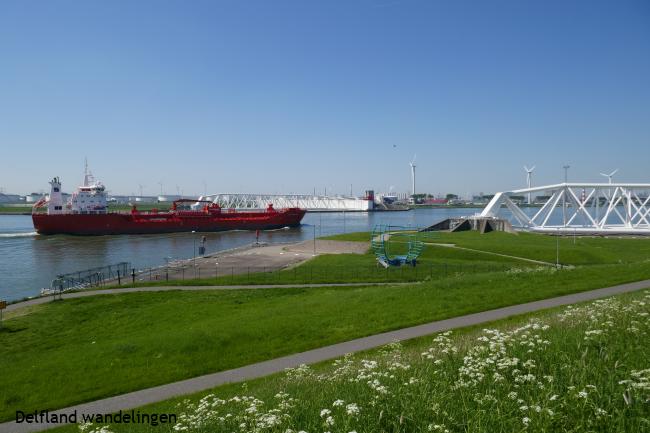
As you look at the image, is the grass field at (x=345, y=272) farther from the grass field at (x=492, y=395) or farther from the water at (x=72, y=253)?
the grass field at (x=492, y=395)

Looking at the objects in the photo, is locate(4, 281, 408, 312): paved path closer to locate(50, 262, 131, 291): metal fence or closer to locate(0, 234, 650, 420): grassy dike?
locate(0, 234, 650, 420): grassy dike

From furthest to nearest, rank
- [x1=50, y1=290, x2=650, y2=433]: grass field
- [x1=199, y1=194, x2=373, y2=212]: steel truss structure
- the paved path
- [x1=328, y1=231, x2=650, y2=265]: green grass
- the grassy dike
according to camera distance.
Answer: [x1=199, y1=194, x2=373, y2=212]: steel truss structure
[x1=328, y1=231, x2=650, y2=265]: green grass
the paved path
the grassy dike
[x1=50, y1=290, x2=650, y2=433]: grass field

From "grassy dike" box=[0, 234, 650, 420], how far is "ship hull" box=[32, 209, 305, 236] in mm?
57544

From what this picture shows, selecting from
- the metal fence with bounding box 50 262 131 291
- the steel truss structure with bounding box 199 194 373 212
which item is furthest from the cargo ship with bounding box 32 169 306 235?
the steel truss structure with bounding box 199 194 373 212

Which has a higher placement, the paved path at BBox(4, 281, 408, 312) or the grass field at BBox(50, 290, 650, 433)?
the grass field at BBox(50, 290, 650, 433)

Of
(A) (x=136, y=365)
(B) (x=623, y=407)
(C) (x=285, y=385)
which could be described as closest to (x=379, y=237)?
(A) (x=136, y=365)

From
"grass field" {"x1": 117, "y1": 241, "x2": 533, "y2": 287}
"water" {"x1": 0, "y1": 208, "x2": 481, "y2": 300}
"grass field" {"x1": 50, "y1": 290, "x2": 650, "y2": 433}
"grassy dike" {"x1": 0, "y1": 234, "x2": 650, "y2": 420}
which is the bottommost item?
"water" {"x1": 0, "y1": 208, "x2": 481, "y2": 300}

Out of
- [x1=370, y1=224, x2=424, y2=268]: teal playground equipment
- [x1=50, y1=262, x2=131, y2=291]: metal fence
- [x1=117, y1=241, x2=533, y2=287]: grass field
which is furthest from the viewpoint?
[x1=370, y1=224, x2=424, y2=268]: teal playground equipment

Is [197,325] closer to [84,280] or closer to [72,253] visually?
[84,280]

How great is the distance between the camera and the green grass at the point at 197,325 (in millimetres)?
11383

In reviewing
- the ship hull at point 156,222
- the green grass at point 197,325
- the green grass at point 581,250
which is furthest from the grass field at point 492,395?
the ship hull at point 156,222

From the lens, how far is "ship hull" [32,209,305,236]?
7131cm

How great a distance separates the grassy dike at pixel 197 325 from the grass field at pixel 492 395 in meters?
4.68

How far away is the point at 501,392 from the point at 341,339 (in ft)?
26.3
